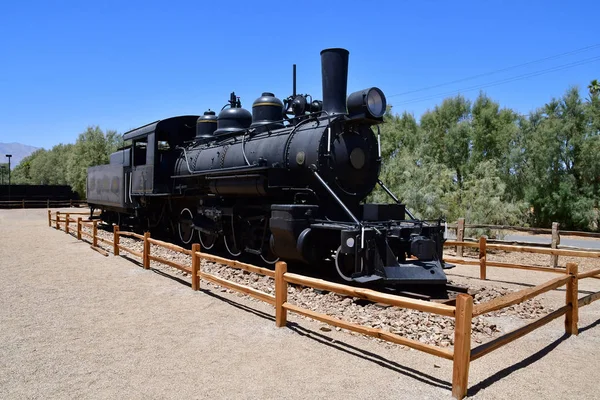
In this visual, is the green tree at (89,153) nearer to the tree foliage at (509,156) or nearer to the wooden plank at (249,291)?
the tree foliage at (509,156)

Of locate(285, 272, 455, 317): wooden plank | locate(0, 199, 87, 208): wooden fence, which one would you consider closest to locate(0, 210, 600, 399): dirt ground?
locate(285, 272, 455, 317): wooden plank

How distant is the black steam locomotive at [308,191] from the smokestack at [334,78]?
0.06 ft

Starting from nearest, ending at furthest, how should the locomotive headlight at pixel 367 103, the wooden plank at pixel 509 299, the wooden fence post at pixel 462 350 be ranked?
the wooden fence post at pixel 462 350, the wooden plank at pixel 509 299, the locomotive headlight at pixel 367 103

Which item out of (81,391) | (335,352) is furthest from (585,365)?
(81,391)

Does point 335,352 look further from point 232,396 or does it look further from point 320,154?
point 320,154

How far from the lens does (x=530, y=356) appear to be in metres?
4.66

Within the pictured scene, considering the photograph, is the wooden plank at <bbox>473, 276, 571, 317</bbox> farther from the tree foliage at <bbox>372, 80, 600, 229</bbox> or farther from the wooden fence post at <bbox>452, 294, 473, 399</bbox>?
the tree foliage at <bbox>372, 80, 600, 229</bbox>

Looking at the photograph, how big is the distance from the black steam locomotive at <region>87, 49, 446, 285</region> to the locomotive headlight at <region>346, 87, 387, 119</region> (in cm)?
2

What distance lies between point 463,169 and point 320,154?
81.1 feet

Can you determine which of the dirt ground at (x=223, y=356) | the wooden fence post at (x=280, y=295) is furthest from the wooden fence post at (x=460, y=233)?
the wooden fence post at (x=280, y=295)

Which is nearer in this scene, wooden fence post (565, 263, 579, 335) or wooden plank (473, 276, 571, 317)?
wooden plank (473, 276, 571, 317)

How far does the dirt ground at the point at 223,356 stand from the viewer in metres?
3.75

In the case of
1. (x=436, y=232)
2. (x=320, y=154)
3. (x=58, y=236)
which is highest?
(x=320, y=154)

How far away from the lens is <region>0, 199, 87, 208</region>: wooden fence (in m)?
38.8
